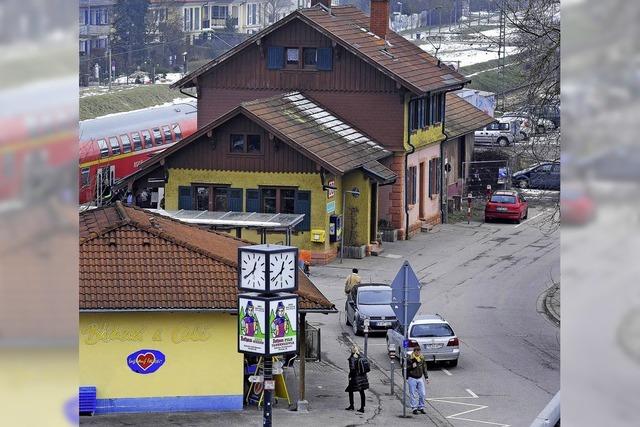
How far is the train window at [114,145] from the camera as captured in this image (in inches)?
1776

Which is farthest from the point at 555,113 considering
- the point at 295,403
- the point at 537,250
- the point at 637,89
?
the point at 637,89

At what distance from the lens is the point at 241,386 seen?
749 inches

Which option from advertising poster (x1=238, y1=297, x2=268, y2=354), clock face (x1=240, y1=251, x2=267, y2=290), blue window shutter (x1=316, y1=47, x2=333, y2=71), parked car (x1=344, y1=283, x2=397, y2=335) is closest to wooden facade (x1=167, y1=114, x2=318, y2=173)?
blue window shutter (x1=316, y1=47, x2=333, y2=71)

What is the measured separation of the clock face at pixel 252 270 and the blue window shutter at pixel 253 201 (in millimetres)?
21475

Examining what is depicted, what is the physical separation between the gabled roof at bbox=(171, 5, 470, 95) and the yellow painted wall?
67.3 feet

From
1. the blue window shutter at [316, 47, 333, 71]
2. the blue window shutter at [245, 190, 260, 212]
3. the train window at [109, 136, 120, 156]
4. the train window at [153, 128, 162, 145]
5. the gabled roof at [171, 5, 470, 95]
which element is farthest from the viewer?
the train window at [153, 128, 162, 145]

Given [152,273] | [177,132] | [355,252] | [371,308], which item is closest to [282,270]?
[152,273]

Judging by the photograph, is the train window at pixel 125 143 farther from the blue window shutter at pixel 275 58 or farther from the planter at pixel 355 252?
the planter at pixel 355 252

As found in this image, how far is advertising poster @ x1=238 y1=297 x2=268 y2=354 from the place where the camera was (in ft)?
46.4

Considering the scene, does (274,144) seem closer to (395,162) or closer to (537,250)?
(395,162)

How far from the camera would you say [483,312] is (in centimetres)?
2889

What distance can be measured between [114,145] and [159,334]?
27250mm

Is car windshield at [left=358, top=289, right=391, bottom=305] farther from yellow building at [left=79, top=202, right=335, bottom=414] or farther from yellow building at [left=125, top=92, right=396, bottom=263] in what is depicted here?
yellow building at [left=125, top=92, right=396, bottom=263]

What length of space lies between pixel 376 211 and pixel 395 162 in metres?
2.57
